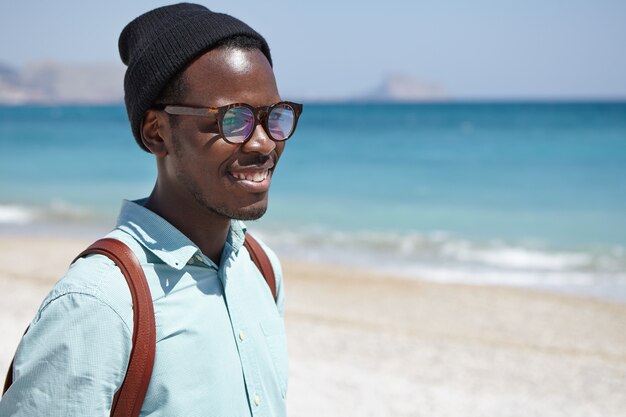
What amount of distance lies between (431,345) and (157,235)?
6103 millimetres

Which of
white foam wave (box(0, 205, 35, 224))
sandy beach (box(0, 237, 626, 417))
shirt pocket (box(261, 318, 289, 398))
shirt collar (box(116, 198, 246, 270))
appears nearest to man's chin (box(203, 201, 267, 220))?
shirt collar (box(116, 198, 246, 270))

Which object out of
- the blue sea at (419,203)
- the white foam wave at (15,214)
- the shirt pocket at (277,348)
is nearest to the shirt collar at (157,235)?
the shirt pocket at (277,348)

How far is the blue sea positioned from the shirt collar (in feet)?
33.8

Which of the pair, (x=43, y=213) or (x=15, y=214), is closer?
(x=15, y=214)

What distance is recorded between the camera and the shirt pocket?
2.01m

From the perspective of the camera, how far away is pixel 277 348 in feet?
6.66

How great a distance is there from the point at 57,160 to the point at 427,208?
2160cm

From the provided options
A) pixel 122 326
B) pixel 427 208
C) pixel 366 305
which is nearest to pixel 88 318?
pixel 122 326

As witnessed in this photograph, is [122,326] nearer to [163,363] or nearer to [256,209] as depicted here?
[163,363]

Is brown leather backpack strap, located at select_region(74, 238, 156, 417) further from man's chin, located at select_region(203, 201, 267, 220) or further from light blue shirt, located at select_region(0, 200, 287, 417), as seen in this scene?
man's chin, located at select_region(203, 201, 267, 220)

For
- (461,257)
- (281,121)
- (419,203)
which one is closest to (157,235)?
(281,121)

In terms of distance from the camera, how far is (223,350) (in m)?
1.83

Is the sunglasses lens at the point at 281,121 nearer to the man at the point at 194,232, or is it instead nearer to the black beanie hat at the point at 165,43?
the man at the point at 194,232

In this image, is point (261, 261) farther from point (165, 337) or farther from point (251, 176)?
point (165, 337)
